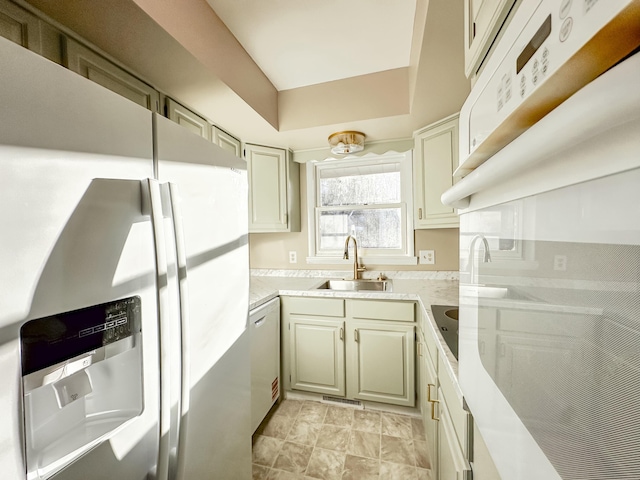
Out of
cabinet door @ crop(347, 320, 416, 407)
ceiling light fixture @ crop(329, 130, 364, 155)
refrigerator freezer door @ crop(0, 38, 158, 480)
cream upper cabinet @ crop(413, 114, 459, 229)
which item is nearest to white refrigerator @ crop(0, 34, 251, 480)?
refrigerator freezer door @ crop(0, 38, 158, 480)

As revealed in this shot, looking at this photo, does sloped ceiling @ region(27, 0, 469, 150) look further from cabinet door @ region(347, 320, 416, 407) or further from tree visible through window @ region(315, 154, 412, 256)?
cabinet door @ region(347, 320, 416, 407)

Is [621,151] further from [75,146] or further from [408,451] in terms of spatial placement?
[408,451]

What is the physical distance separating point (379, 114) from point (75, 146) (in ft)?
5.53

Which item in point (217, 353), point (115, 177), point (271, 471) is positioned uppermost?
point (115, 177)

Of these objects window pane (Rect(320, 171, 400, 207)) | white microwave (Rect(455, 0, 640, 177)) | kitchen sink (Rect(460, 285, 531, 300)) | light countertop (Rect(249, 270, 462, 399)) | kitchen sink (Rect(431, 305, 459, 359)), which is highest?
window pane (Rect(320, 171, 400, 207))

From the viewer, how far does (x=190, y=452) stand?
773 millimetres

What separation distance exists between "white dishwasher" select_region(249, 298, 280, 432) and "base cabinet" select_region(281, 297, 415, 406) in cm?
9

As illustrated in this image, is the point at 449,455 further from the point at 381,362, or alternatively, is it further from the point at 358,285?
the point at 358,285

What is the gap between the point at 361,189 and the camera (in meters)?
2.55

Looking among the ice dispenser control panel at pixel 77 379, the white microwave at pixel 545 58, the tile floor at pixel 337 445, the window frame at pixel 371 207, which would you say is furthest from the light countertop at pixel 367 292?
the ice dispenser control panel at pixel 77 379

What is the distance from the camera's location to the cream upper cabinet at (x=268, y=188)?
2297 mm

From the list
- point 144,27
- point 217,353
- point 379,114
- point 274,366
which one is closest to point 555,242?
point 217,353

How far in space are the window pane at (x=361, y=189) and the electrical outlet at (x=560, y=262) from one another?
227 cm

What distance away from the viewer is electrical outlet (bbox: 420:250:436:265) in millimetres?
2322
